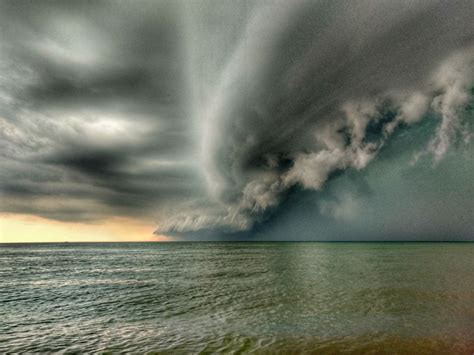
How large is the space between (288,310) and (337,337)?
21.5 feet

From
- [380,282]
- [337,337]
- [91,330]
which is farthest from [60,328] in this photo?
[380,282]

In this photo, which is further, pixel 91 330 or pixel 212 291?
pixel 212 291

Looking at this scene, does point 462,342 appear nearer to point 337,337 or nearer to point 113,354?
point 337,337

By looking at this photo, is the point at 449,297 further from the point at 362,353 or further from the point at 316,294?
the point at 362,353

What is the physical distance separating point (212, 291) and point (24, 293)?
22.3 m

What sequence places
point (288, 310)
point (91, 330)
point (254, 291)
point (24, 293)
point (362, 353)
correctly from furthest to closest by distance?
point (24, 293) → point (254, 291) → point (288, 310) → point (91, 330) → point (362, 353)

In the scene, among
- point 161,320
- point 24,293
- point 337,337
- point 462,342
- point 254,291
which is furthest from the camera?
point 24,293

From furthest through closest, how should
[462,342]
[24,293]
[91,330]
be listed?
[24,293]
[91,330]
[462,342]

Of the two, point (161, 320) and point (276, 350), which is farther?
point (161, 320)

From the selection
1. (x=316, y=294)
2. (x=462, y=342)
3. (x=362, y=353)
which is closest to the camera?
(x=362, y=353)

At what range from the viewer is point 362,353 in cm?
1335

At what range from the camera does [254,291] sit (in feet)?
101

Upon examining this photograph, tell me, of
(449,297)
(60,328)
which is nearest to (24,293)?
(60,328)

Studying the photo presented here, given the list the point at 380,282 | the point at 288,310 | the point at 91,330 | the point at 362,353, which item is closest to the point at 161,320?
the point at 91,330
